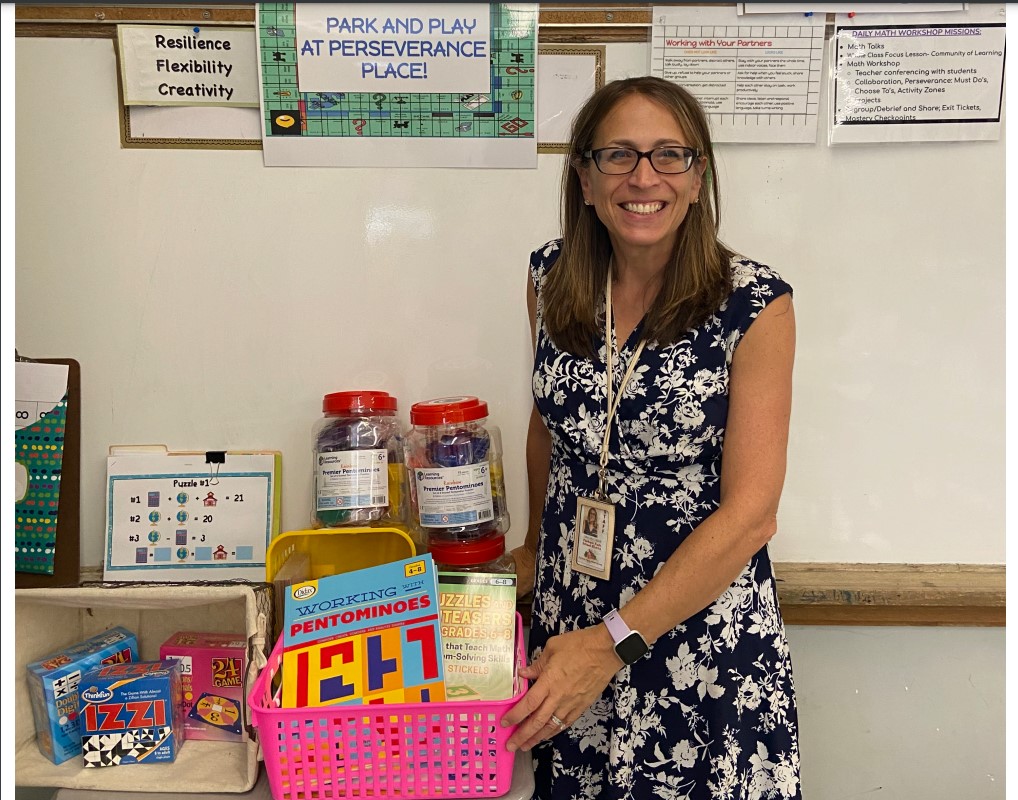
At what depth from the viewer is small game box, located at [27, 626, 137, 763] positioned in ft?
4.06

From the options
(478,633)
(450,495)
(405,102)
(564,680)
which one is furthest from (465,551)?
(405,102)

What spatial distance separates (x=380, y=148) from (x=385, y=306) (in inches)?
12.0

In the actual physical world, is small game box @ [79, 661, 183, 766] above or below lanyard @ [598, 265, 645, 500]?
below

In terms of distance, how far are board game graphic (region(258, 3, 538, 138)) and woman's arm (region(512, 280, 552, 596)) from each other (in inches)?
13.1

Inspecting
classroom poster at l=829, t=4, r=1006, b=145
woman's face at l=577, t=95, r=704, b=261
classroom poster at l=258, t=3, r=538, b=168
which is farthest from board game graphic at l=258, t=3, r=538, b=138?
classroom poster at l=829, t=4, r=1006, b=145

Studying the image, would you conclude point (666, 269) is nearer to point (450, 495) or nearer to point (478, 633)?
point (450, 495)

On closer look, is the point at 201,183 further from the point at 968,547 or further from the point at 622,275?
the point at 968,547

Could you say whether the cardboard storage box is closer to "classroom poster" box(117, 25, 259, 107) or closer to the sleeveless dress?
the sleeveless dress

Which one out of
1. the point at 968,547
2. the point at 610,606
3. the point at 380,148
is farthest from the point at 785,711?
the point at 380,148

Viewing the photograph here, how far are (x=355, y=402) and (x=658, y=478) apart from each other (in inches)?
23.4

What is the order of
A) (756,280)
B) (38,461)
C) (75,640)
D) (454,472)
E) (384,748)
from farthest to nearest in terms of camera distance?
1. (38,461)
2. (75,640)
3. (454,472)
4. (756,280)
5. (384,748)

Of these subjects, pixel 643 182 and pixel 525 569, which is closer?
pixel 643 182

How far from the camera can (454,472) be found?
4.36 feet

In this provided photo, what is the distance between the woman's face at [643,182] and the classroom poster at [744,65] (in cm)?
41
